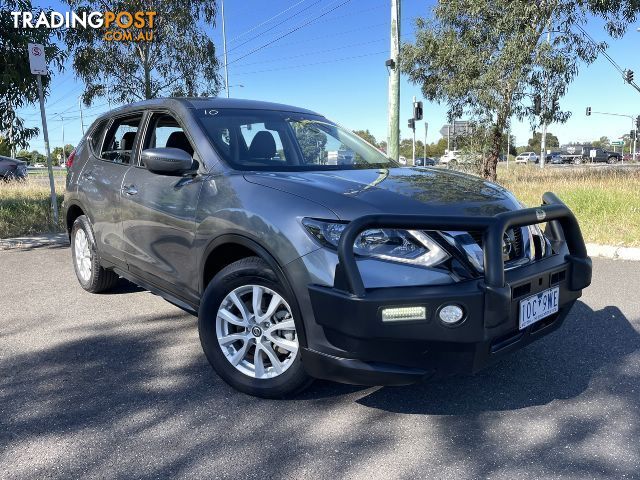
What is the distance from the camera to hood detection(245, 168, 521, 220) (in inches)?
97.4

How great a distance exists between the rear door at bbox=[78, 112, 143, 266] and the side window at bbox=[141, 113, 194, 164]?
19cm

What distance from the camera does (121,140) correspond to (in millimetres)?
4418

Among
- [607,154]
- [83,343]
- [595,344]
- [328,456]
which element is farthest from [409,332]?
[607,154]

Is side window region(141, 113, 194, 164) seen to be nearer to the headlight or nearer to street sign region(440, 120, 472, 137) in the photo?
the headlight

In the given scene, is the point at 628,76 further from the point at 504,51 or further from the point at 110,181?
the point at 110,181

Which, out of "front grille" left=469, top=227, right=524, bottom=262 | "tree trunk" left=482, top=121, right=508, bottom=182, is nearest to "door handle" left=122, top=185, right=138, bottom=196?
"front grille" left=469, top=227, right=524, bottom=262

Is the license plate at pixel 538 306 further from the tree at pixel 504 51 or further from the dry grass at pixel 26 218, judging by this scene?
the tree at pixel 504 51

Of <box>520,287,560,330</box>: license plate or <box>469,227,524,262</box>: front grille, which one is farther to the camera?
<box>469,227,524,262</box>: front grille

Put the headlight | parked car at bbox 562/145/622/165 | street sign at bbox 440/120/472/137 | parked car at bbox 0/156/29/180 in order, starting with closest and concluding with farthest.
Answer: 1. the headlight
2. street sign at bbox 440/120/472/137
3. parked car at bbox 0/156/29/180
4. parked car at bbox 562/145/622/165

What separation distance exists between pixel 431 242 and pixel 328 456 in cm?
104

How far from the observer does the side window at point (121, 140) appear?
4.14 metres

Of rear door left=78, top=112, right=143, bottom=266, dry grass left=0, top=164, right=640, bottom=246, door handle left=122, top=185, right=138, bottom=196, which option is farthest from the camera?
dry grass left=0, top=164, right=640, bottom=246
